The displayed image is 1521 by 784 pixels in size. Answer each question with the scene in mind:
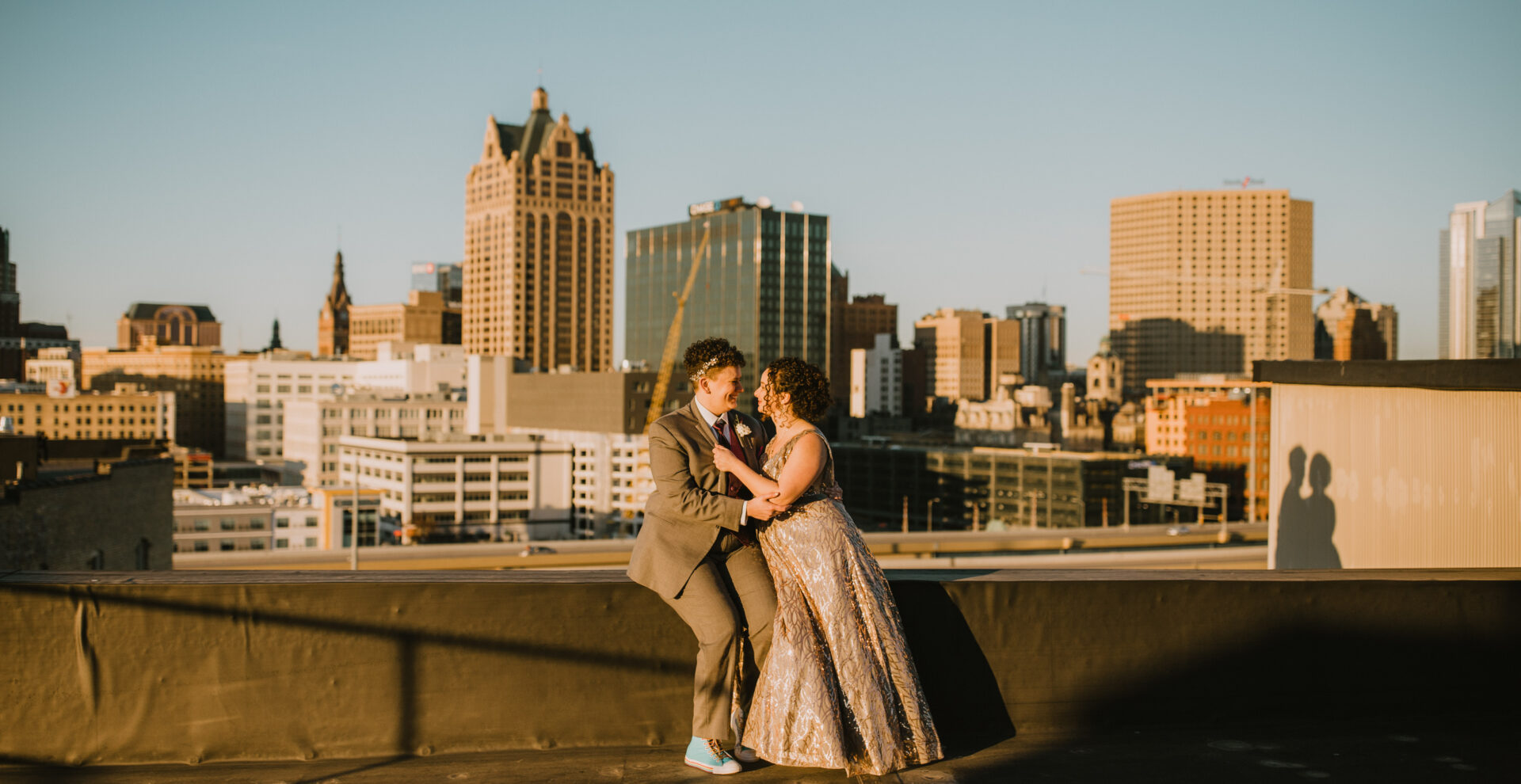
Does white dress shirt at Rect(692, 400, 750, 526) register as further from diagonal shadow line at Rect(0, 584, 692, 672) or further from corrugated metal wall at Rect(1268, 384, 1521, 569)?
corrugated metal wall at Rect(1268, 384, 1521, 569)

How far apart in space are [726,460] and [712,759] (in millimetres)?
1459

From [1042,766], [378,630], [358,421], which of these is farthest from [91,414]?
[1042,766]

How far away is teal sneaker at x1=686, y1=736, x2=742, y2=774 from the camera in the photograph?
6027mm

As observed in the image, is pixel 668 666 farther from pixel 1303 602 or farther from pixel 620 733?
pixel 1303 602

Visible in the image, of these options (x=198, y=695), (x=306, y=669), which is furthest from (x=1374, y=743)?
(x=198, y=695)

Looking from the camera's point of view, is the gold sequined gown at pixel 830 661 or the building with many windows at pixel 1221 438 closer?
the gold sequined gown at pixel 830 661

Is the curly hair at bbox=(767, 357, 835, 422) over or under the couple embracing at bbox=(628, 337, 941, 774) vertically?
over

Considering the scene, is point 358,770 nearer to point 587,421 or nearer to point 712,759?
point 712,759

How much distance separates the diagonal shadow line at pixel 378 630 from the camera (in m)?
6.07

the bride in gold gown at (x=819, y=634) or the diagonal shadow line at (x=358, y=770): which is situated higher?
the bride in gold gown at (x=819, y=634)

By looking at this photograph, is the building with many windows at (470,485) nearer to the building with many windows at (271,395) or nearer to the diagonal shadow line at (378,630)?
the building with many windows at (271,395)

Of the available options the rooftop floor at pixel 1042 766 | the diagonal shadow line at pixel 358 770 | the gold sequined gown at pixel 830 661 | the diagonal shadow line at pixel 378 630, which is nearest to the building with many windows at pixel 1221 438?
the rooftop floor at pixel 1042 766

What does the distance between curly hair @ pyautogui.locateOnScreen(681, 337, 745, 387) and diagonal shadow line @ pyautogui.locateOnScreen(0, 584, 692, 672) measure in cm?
150

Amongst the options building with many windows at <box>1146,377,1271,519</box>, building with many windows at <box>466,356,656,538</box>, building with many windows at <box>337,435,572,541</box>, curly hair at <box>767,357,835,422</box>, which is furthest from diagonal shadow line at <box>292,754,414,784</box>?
building with many windows at <box>1146,377,1271,519</box>
